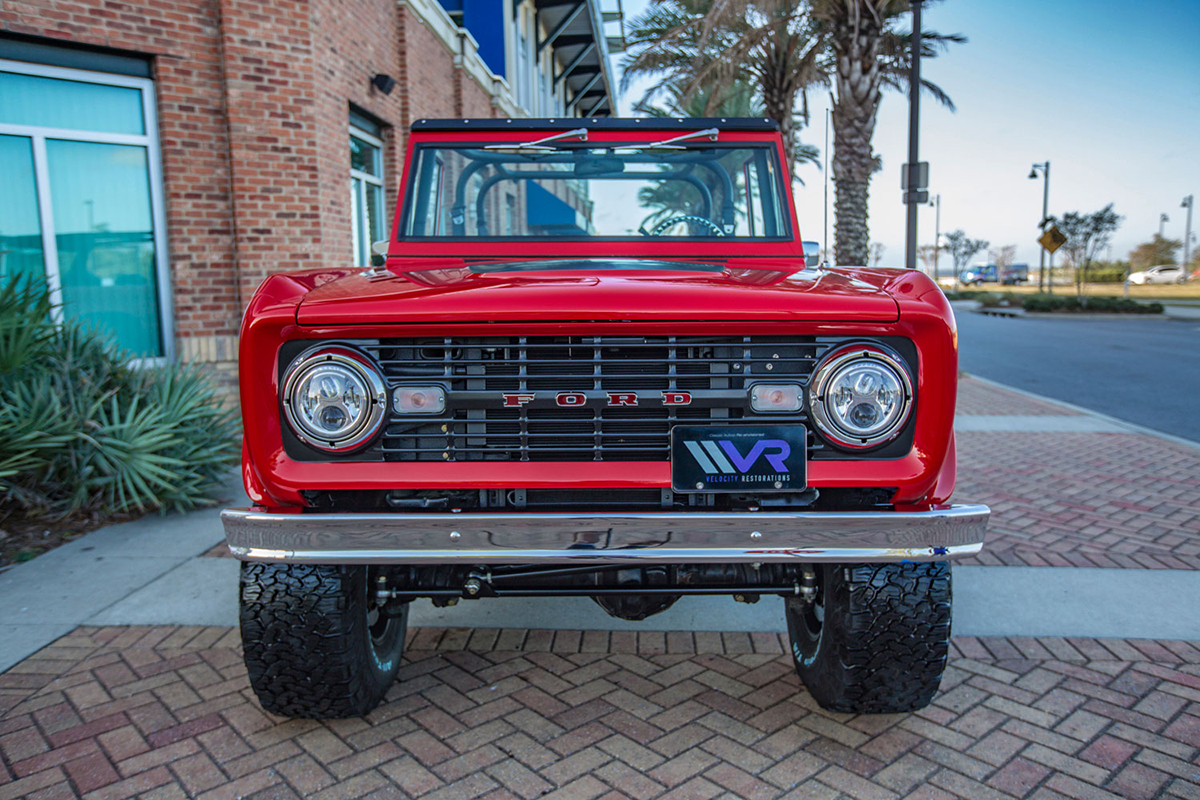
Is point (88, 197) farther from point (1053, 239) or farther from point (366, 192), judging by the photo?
point (1053, 239)

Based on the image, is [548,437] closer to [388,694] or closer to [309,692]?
[309,692]

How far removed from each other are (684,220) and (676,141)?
1.10ft

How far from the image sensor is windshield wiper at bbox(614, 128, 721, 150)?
3.49 metres

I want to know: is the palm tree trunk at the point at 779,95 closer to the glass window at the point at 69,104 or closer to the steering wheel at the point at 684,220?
the glass window at the point at 69,104

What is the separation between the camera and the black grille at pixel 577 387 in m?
2.16

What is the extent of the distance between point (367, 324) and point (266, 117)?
556cm

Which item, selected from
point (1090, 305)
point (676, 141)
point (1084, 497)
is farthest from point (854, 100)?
point (1090, 305)

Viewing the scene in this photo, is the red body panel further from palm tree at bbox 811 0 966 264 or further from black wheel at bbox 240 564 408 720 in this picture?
palm tree at bbox 811 0 966 264

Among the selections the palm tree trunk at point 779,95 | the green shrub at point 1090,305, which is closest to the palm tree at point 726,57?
the palm tree trunk at point 779,95

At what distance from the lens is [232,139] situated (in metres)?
6.70

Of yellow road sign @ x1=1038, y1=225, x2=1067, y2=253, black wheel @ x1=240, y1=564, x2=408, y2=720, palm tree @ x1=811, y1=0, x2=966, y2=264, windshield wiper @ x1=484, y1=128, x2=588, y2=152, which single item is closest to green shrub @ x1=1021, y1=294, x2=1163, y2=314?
yellow road sign @ x1=1038, y1=225, x2=1067, y2=253

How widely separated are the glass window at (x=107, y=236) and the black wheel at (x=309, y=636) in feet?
16.0

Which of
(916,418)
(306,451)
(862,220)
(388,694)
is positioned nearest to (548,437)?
(306,451)

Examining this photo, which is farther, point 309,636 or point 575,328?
point 309,636
